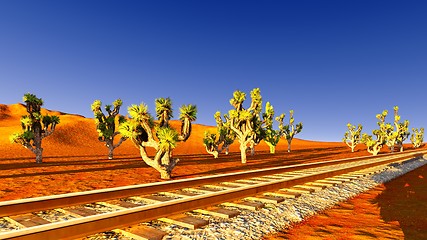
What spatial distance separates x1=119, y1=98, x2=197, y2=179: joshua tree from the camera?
13.8 meters

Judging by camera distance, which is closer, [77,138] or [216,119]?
[216,119]

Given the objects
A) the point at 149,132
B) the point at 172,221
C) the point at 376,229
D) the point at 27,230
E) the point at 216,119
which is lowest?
the point at 376,229

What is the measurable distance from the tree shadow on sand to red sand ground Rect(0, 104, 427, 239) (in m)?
0.15

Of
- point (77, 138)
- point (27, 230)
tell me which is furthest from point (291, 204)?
point (77, 138)

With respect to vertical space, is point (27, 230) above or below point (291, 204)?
above

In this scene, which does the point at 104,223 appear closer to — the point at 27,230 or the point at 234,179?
the point at 27,230

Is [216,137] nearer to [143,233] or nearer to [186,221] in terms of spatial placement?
[186,221]

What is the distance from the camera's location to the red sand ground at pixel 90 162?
11.5 meters

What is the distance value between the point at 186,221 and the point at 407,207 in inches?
265

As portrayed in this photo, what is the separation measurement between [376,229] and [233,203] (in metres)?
3.12

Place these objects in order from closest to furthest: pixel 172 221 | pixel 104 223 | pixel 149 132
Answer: pixel 104 223, pixel 172 221, pixel 149 132

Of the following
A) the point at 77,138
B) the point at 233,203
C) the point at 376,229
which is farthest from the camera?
the point at 77,138

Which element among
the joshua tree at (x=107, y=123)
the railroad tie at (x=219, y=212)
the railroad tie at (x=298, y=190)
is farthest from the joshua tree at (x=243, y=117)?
the railroad tie at (x=219, y=212)

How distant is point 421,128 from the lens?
80.8 m
